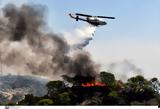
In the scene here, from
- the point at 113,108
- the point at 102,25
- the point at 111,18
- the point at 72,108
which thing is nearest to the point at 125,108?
the point at 113,108

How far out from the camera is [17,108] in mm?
90188

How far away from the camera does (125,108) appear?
91875 mm

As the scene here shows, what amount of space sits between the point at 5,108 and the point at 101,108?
16754mm

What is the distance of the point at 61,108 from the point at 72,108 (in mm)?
2369

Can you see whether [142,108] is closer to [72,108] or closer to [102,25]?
[72,108]

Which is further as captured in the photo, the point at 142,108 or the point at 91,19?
the point at 91,19

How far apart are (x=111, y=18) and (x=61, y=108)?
9003 cm

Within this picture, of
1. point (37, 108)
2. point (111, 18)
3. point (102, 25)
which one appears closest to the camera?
point (37, 108)

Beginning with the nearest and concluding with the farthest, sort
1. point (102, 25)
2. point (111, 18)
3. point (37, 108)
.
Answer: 1. point (37, 108)
2. point (102, 25)
3. point (111, 18)

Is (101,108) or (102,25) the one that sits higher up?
(102,25)

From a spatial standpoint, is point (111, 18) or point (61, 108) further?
point (111, 18)


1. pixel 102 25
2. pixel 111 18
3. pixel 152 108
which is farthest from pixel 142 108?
pixel 111 18

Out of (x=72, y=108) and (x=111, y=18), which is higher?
(x=111, y=18)

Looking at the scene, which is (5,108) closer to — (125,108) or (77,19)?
(125,108)
